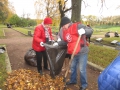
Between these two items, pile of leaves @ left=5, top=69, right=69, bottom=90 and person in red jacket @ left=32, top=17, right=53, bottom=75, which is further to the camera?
person in red jacket @ left=32, top=17, right=53, bottom=75

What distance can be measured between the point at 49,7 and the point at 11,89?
2230 centimetres

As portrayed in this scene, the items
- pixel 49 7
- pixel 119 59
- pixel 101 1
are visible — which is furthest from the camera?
pixel 49 7

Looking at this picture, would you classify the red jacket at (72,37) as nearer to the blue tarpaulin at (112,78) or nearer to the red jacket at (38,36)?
the red jacket at (38,36)

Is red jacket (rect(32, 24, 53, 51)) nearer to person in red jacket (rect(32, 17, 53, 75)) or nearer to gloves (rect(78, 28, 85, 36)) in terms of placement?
person in red jacket (rect(32, 17, 53, 75))

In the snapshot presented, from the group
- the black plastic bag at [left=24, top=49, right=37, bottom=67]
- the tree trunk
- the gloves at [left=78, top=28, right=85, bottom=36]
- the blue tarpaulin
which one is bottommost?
the black plastic bag at [left=24, top=49, right=37, bottom=67]

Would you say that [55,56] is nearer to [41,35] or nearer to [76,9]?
[41,35]

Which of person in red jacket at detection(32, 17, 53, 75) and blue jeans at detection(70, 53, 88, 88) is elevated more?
person in red jacket at detection(32, 17, 53, 75)

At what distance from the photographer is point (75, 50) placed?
12.6ft

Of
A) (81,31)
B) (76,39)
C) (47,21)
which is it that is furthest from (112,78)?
(47,21)

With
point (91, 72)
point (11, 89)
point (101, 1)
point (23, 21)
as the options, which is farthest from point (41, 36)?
point (23, 21)

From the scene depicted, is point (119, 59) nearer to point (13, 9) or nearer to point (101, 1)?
point (101, 1)

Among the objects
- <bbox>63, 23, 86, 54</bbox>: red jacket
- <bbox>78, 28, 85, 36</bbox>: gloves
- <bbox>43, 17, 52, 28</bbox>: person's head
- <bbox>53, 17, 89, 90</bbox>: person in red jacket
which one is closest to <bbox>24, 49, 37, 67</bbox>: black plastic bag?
<bbox>43, 17, 52, 28</bbox>: person's head

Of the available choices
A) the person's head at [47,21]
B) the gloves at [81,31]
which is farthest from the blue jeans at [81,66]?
the person's head at [47,21]

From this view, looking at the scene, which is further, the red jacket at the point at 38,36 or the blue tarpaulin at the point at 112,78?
the red jacket at the point at 38,36
